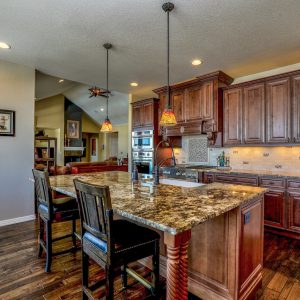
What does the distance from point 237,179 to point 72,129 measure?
10463mm

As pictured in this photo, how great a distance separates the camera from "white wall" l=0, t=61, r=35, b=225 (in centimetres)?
370

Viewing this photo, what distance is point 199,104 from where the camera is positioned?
4.36 meters

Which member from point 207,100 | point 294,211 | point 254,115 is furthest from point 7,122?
point 294,211

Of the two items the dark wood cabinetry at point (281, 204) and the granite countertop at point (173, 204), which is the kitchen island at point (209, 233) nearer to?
the granite countertop at point (173, 204)

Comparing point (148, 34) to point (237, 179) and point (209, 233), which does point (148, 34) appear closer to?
point (209, 233)

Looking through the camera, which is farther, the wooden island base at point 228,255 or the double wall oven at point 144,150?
the double wall oven at point 144,150

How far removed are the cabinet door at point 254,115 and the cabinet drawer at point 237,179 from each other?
679 millimetres

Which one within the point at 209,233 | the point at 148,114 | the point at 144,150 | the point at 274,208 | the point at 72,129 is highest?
the point at 72,129

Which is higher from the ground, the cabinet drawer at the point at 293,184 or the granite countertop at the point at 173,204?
the granite countertop at the point at 173,204

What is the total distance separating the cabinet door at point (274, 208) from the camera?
3.21 m

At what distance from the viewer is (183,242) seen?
1221 mm

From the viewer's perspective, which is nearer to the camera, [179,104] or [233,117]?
[233,117]

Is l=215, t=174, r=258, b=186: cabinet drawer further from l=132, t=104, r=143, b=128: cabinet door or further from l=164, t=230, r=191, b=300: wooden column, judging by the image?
l=164, t=230, r=191, b=300: wooden column

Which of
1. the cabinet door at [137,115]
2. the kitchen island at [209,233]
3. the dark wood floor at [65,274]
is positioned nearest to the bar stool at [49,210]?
the dark wood floor at [65,274]
